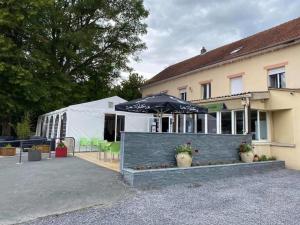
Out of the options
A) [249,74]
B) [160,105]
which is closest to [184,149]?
[160,105]

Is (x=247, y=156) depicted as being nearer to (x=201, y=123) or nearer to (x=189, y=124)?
(x=201, y=123)

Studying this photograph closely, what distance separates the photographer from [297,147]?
1154 centimetres

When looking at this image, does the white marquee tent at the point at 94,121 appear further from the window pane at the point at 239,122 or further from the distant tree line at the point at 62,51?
the window pane at the point at 239,122

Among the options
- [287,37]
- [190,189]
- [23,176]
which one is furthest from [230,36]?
[23,176]

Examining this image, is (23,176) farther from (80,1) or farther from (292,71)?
(80,1)

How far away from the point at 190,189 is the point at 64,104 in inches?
731

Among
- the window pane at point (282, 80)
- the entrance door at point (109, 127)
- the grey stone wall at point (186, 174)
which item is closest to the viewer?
the grey stone wall at point (186, 174)

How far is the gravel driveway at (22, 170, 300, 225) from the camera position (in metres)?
5.13

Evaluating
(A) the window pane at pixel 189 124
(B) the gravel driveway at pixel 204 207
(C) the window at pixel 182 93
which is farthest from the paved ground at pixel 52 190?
(C) the window at pixel 182 93

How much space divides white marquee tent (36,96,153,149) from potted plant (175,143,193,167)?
8.92m

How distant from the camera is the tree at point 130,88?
95.3 feet

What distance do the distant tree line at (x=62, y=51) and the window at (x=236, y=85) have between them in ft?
40.3

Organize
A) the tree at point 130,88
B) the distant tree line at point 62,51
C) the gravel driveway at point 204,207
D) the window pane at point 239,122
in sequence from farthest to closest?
the tree at point 130,88 → the distant tree line at point 62,51 → the window pane at point 239,122 → the gravel driveway at point 204,207

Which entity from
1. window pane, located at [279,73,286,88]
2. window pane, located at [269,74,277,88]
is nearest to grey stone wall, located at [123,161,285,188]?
window pane, located at [279,73,286,88]
